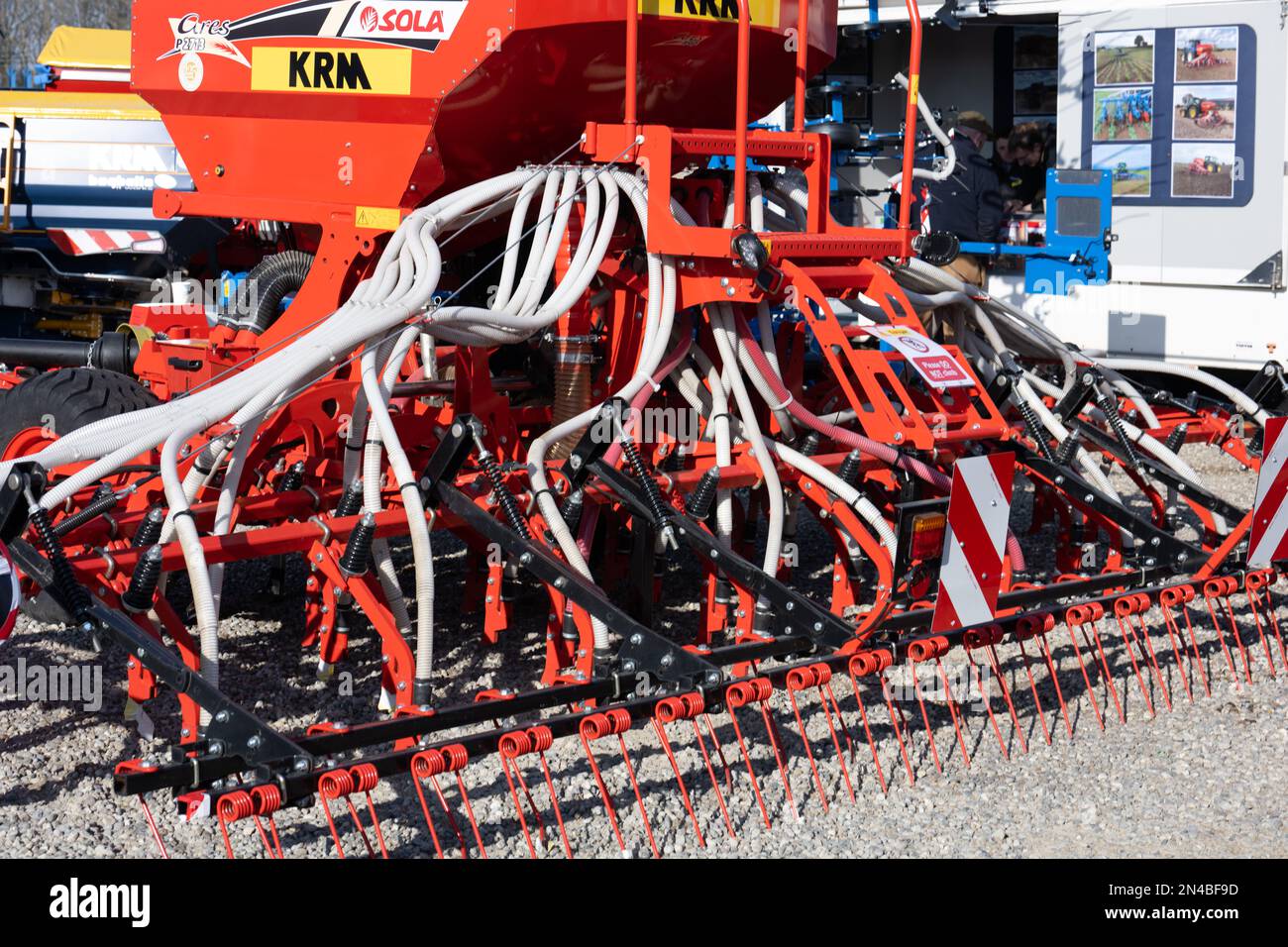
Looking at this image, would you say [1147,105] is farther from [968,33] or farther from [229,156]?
[229,156]

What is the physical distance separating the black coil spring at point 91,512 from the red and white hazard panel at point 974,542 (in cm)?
215

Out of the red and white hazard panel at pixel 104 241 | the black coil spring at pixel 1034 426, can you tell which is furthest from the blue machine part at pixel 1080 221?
the red and white hazard panel at pixel 104 241

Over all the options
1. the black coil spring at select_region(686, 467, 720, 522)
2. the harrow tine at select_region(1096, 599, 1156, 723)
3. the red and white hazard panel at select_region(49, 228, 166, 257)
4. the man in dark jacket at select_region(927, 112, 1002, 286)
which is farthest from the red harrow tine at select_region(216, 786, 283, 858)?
the man in dark jacket at select_region(927, 112, 1002, 286)

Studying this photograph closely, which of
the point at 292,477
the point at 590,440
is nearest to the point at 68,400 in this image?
the point at 292,477

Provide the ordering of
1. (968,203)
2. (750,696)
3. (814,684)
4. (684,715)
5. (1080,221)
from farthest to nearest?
(968,203) < (1080,221) < (814,684) < (750,696) < (684,715)

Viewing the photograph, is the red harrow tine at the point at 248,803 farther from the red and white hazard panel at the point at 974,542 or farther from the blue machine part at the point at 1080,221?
the blue machine part at the point at 1080,221

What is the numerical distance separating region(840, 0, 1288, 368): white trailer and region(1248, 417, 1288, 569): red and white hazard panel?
4011 millimetres

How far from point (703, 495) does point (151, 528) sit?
59.0 inches

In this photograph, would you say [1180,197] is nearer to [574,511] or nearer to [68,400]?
[574,511]

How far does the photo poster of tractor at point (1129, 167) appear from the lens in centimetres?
944

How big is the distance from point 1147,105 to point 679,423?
5.19 meters

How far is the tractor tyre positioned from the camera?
526 centimetres

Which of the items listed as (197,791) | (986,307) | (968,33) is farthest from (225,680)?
(968,33)

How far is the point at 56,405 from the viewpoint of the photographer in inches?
209
